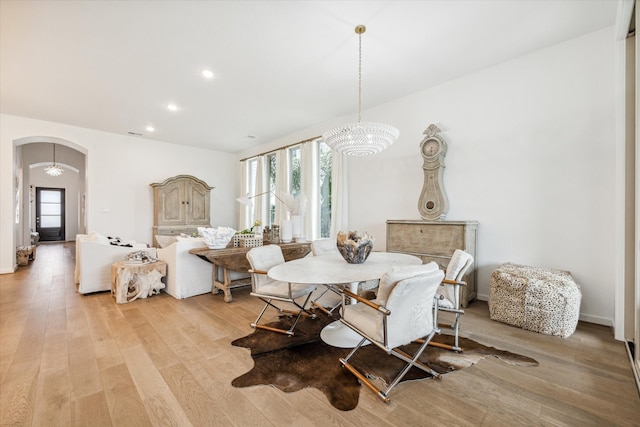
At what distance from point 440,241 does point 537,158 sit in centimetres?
140

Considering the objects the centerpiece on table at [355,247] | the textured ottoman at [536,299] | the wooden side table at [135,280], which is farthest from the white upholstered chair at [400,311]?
the wooden side table at [135,280]

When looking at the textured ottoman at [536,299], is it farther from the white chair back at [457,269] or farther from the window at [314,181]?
the window at [314,181]

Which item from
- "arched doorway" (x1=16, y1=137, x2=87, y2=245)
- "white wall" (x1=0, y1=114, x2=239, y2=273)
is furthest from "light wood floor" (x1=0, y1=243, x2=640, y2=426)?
"arched doorway" (x1=16, y1=137, x2=87, y2=245)

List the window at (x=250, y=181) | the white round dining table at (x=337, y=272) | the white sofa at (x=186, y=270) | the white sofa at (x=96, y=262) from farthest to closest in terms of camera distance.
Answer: the window at (x=250, y=181) → the white sofa at (x=96, y=262) → the white sofa at (x=186, y=270) → the white round dining table at (x=337, y=272)

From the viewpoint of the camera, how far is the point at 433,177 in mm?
3805

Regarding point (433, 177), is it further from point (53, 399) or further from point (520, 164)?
point (53, 399)

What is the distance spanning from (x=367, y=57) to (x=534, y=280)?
2.91 meters

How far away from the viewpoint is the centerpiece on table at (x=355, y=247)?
2.48 metres

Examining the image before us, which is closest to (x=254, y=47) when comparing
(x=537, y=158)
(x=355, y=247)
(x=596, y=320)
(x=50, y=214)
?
(x=355, y=247)

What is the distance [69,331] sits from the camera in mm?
2648

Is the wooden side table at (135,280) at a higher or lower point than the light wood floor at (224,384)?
higher

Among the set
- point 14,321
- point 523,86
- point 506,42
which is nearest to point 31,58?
point 14,321

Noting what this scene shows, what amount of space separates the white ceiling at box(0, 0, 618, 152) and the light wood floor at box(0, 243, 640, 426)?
9.52 ft

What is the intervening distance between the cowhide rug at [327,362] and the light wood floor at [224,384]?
0.08 metres
